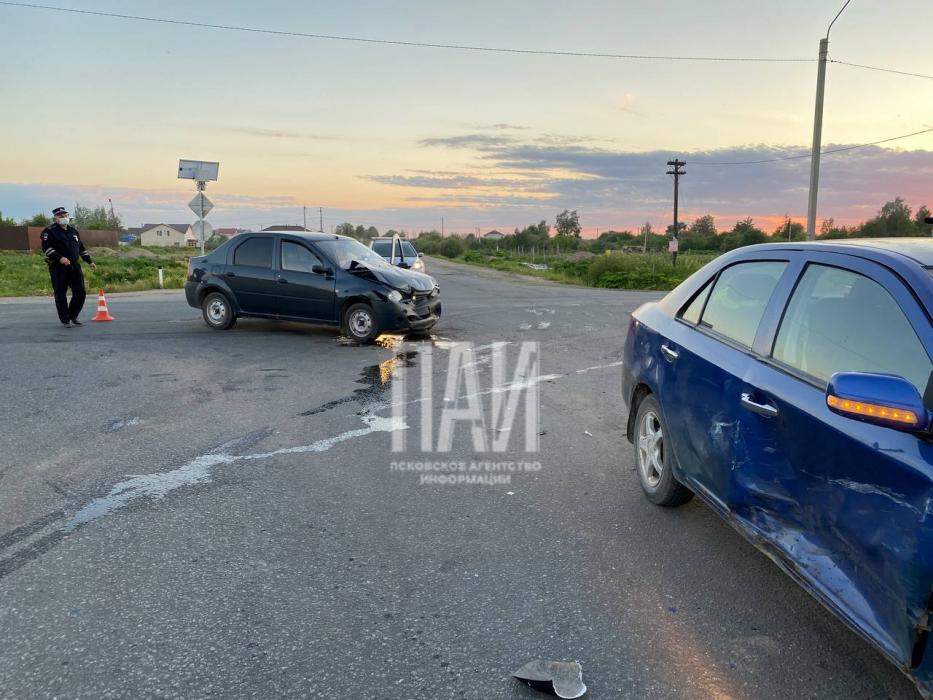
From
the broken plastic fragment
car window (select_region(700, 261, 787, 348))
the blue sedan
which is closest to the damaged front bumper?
the blue sedan

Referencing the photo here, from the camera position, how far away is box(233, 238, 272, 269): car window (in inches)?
448

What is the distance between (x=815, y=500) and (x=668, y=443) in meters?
1.43

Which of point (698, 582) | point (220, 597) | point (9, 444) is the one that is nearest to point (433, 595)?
point (220, 597)

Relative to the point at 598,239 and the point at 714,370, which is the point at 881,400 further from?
the point at 598,239

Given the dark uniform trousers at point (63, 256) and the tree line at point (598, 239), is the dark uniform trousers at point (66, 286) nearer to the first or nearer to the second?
the dark uniform trousers at point (63, 256)

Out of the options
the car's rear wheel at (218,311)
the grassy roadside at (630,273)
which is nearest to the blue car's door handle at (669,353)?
the car's rear wheel at (218,311)

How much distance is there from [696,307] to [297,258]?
8.18 meters

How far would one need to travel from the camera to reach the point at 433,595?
3.26 meters

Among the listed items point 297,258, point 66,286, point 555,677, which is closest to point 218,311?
point 297,258

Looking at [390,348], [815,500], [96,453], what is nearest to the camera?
A: [815,500]

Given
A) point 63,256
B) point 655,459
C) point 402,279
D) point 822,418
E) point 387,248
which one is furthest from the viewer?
point 387,248

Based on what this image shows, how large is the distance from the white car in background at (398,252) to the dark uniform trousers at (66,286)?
450 inches

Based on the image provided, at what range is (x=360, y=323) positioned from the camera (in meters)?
10.7

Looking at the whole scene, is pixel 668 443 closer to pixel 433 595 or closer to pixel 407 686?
pixel 433 595
